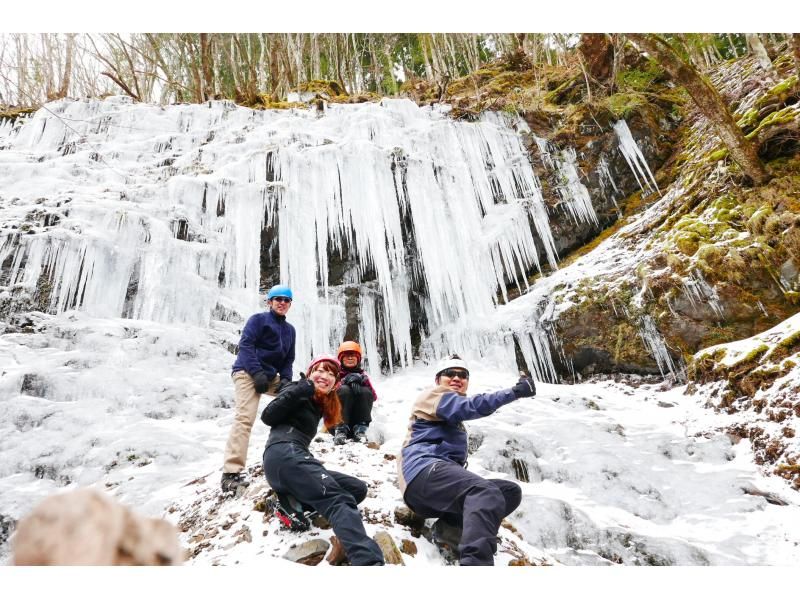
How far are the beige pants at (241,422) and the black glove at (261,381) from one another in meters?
0.05

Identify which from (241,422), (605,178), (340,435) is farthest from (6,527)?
(605,178)

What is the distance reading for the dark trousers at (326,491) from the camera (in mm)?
1773

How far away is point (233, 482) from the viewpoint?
282 cm

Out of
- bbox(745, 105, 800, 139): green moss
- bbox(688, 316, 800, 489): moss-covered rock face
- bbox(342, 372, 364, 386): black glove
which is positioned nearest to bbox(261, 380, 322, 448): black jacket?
bbox(342, 372, 364, 386): black glove

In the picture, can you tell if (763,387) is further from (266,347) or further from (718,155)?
(266,347)

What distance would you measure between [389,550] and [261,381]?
1.44m

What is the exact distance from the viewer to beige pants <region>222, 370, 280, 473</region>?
2875 mm

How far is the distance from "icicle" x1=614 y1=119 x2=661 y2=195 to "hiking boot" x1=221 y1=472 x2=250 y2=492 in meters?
7.19

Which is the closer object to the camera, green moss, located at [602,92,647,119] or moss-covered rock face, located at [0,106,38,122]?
moss-covered rock face, located at [0,106,38,122]

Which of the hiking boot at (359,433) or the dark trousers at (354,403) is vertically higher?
the dark trousers at (354,403)

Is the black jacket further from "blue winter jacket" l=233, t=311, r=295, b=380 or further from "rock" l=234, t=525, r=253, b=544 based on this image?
"blue winter jacket" l=233, t=311, r=295, b=380

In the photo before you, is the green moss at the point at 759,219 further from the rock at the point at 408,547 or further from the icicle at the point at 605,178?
the rock at the point at 408,547

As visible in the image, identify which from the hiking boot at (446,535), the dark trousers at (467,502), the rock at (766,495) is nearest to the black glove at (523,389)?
the dark trousers at (467,502)
